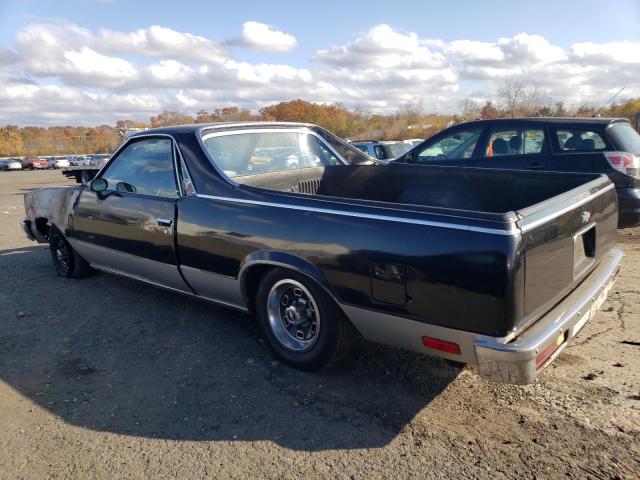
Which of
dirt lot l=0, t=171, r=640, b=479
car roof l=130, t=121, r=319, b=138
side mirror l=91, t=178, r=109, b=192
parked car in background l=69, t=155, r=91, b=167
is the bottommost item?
dirt lot l=0, t=171, r=640, b=479

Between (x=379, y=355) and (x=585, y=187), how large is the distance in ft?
5.84

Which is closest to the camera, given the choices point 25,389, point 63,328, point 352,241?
point 352,241

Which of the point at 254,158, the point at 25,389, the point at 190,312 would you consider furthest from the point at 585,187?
the point at 25,389

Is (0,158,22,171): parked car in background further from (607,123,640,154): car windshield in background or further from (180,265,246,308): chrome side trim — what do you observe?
(607,123,640,154): car windshield in background

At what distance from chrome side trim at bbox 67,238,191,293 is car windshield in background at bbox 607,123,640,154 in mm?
5450

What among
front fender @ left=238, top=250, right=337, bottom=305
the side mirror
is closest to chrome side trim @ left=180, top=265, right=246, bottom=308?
front fender @ left=238, top=250, right=337, bottom=305

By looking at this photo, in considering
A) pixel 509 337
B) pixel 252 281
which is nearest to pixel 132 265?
pixel 252 281

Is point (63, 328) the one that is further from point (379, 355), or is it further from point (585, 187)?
point (585, 187)

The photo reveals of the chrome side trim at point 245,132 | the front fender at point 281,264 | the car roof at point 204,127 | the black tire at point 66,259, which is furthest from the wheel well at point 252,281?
the black tire at point 66,259

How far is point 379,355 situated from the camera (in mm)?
3613

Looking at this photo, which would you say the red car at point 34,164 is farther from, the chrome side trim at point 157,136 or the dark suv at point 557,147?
the chrome side trim at point 157,136

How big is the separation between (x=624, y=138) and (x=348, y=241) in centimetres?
519

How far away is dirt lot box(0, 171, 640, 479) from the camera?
2479 millimetres

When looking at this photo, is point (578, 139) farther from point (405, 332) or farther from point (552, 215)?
point (405, 332)
